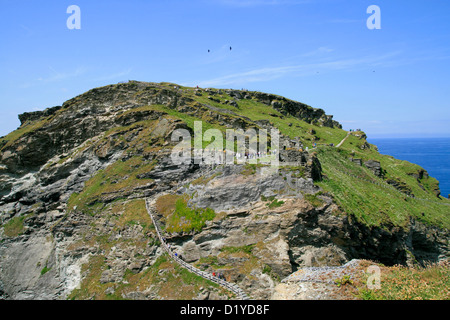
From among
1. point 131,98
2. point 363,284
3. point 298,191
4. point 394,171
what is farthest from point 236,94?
point 363,284

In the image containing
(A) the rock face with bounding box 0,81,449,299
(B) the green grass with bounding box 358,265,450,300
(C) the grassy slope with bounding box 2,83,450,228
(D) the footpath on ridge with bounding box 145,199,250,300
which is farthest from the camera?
(C) the grassy slope with bounding box 2,83,450,228

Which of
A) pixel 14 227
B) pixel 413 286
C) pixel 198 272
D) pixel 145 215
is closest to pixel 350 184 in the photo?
pixel 413 286

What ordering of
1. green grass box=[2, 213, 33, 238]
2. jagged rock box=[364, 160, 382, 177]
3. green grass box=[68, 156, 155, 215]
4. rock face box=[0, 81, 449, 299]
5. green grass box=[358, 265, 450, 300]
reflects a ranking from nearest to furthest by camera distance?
green grass box=[358, 265, 450, 300], rock face box=[0, 81, 449, 299], green grass box=[68, 156, 155, 215], green grass box=[2, 213, 33, 238], jagged rock box=[364, 160, 382, 177]

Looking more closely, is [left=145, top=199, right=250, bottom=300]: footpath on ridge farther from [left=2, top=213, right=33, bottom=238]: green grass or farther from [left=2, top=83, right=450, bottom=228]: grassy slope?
[left=2, top=213, right=33, bottom=238]: green grass

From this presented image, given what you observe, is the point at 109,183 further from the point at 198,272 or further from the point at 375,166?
the point at 375,166

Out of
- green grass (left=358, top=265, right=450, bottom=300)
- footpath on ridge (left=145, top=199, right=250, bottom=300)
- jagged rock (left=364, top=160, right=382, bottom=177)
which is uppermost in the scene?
jagged rock (left=364, top=160, right=382, bottom=177)

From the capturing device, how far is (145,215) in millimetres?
36625

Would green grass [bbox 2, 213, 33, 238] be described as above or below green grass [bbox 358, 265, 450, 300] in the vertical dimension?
below

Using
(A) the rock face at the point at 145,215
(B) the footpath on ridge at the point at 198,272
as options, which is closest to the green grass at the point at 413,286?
(A) the rock face at the point at 145,215

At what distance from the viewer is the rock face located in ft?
93.4

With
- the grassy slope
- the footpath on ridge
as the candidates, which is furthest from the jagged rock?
the footpath on ridge

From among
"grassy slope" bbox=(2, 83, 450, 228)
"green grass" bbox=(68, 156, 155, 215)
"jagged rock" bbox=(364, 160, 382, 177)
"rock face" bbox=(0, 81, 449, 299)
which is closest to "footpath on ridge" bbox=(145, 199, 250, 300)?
"rock face" bbox=(0, 81, 449, 299)

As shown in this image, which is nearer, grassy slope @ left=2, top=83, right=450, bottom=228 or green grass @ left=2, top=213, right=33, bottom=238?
grassy slope @ left=2, top=83, right=450, bottom=228

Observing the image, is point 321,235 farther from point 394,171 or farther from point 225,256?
point 394,171
